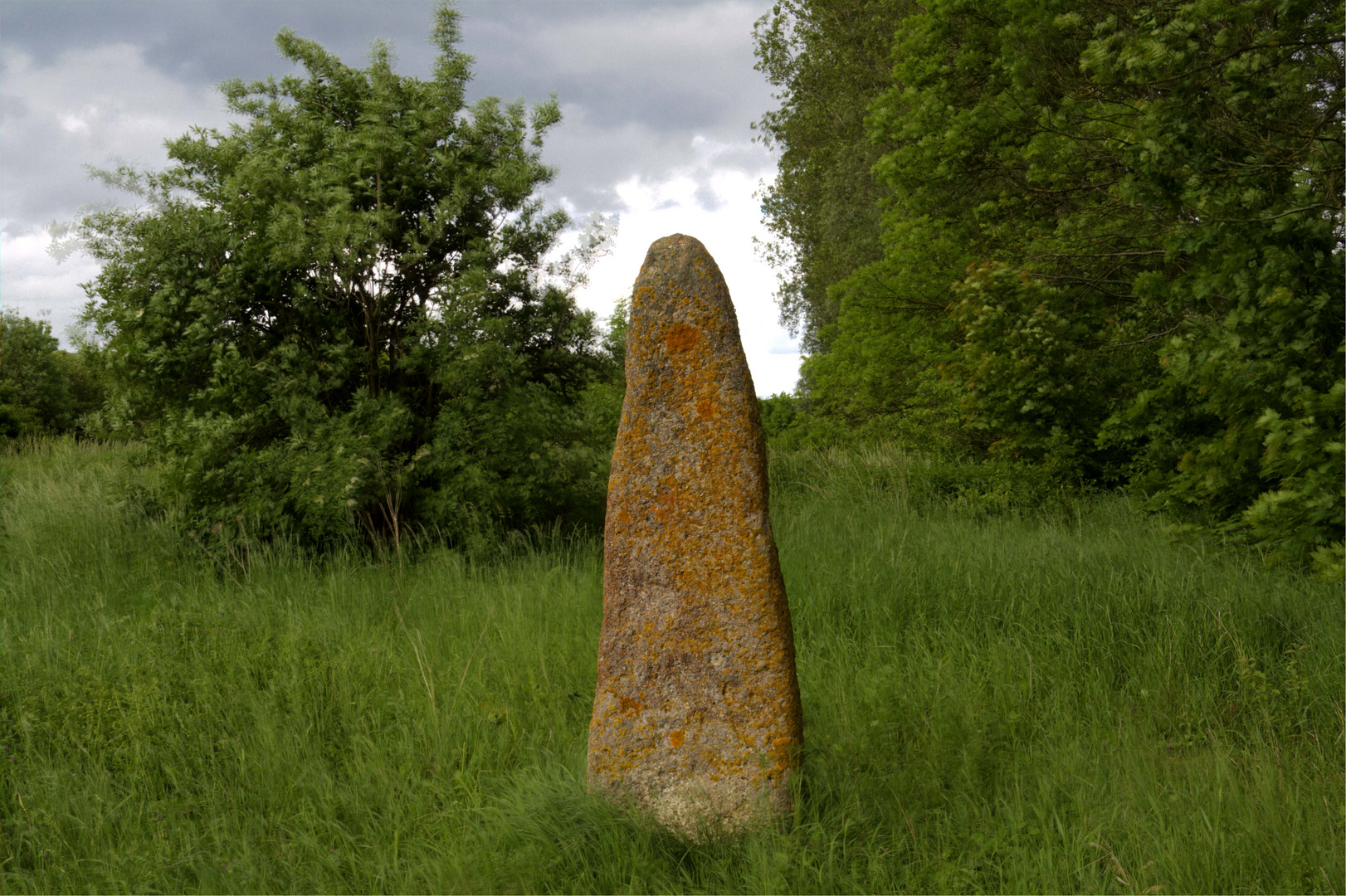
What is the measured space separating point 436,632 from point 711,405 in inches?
112

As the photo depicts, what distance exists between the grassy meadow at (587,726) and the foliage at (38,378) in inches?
807

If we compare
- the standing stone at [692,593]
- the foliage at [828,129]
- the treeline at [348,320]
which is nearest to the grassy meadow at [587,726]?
the standing stone at [692,593]

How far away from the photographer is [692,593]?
3457mm

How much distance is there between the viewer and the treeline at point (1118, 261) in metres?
5.87

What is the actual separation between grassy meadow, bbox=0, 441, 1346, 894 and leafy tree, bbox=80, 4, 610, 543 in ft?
3.97

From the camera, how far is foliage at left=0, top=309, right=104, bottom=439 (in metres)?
23.5

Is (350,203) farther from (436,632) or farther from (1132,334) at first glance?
(1132,334)

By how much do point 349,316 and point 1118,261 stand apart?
29.4ft

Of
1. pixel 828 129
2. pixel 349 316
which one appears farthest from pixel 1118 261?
pixel 828 129

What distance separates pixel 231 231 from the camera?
8.57 metres

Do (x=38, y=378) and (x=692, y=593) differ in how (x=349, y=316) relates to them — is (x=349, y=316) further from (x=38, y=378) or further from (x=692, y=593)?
(x=38, y=378)

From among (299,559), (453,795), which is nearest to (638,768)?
(453,795)

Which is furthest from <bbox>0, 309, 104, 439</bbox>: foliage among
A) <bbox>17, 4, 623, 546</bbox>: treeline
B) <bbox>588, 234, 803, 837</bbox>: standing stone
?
<bbox>588, 234, 803, 837</bbox>: standing stone

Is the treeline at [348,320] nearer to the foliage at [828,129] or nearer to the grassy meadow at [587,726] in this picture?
the grassy meadow at [587,726]
